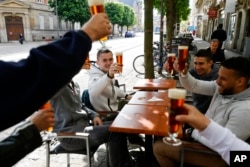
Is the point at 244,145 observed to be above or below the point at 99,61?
below

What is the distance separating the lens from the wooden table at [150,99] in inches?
120

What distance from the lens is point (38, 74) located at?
855mm

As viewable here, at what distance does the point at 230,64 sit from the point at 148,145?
1.35 meters

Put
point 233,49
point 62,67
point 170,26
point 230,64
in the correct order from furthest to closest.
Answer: point 233,49
point 170,26
point 230,64
point 62,67

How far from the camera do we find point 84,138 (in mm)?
2371

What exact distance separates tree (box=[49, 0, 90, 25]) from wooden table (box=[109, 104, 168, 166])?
119 feet

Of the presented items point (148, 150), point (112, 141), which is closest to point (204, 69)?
point (148, 150)

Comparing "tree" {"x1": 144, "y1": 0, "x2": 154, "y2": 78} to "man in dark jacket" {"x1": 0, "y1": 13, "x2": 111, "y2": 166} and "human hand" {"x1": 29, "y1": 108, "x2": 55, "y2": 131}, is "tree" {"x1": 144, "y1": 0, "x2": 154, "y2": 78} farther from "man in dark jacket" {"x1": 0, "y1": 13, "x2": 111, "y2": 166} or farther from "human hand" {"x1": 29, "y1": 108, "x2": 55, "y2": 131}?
"man in dark jacket" {"x1": 0, "y1": 13, "x2": 111, "y2": 166}

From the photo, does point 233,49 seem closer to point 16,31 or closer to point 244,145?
point 244,145

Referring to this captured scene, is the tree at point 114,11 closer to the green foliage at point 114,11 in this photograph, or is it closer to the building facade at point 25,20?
the green foliage at point 114,11

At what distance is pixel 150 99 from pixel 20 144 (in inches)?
84.7

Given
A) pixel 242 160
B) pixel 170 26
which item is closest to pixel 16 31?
pixel 170 26

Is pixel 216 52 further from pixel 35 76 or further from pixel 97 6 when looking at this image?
pixel 35 76

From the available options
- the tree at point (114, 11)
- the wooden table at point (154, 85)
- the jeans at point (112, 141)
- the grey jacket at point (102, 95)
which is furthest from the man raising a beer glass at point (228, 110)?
the tree at point (114, 11)
